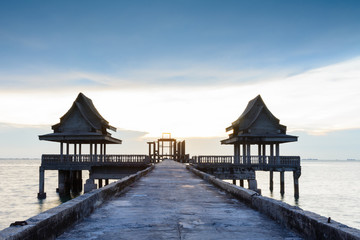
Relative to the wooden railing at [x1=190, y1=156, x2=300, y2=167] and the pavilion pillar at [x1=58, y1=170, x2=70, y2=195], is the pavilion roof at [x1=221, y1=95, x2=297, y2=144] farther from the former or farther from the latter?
the pavilion pillar at [x1=58, y1=170, x2=70, y2=195]

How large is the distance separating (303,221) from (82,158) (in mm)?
29558

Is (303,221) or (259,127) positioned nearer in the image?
(303,221)

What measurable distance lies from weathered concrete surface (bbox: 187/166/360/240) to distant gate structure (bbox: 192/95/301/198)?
21165mm

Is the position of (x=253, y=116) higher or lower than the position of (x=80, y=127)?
higher

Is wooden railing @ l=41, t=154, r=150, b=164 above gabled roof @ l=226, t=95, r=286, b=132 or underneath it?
underneath

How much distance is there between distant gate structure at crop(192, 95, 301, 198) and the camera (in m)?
32.1

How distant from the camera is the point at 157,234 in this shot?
22.8 feet

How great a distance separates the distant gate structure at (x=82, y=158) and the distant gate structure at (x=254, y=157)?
6516mm

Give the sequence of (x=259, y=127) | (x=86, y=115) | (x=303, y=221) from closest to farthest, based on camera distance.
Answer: (x=303, y=221), (x=259, y=127), (x=86, y=115)

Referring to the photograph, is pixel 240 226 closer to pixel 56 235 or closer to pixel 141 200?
pixel 56 235

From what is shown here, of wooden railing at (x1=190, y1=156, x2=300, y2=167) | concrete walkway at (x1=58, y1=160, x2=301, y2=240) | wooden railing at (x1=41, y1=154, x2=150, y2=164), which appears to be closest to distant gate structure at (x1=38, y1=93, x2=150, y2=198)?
wooden railing at (x1=41, y1=154, x2=150, y2=164)

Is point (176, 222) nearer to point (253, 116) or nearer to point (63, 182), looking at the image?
point (63, 182)

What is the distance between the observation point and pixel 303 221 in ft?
22.4

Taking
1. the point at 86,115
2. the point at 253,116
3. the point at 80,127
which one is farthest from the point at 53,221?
the point at 253,116
